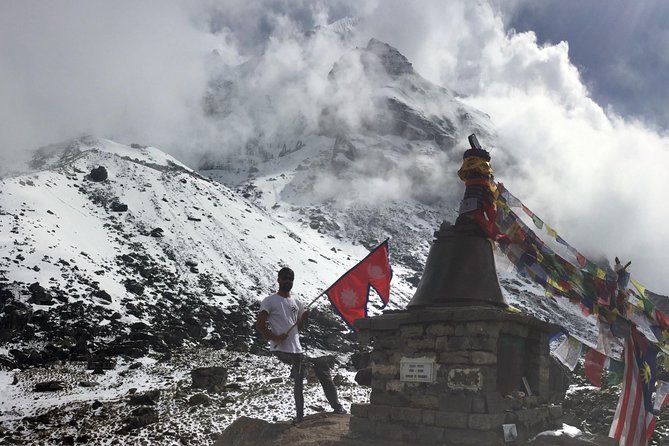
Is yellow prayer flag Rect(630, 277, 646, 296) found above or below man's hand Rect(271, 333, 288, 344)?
above

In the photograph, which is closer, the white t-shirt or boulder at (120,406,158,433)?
the white t-shirt

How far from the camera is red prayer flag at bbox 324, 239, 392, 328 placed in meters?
10.0

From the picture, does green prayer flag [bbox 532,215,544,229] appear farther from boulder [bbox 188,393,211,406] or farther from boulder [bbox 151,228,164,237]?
boulder [bbox 151,228,164,237]

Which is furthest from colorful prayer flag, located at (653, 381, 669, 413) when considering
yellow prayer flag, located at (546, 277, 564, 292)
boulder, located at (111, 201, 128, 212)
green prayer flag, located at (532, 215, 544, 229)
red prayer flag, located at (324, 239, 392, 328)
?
boulder, located at (111, 201, 128, 212)

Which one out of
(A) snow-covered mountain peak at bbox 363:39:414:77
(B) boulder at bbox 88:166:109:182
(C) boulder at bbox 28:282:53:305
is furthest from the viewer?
(A) snow-covered mountain peak at bbox 363:39:414:77

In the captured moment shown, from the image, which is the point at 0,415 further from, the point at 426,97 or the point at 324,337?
the point at 426,97

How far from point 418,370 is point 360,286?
2.67m

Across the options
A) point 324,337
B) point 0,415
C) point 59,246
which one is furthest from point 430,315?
point 59,246

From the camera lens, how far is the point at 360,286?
33.6 feet

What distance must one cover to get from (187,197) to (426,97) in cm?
9483

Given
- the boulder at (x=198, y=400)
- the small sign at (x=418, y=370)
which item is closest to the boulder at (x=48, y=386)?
the boulder at (x=198, y=400)

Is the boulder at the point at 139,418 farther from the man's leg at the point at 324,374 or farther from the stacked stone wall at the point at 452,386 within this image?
the stacked stone wall at the point at 452,386

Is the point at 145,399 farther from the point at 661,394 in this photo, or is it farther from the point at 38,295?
the point at 38,295

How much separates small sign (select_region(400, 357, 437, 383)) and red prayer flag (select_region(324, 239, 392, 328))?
192cm
